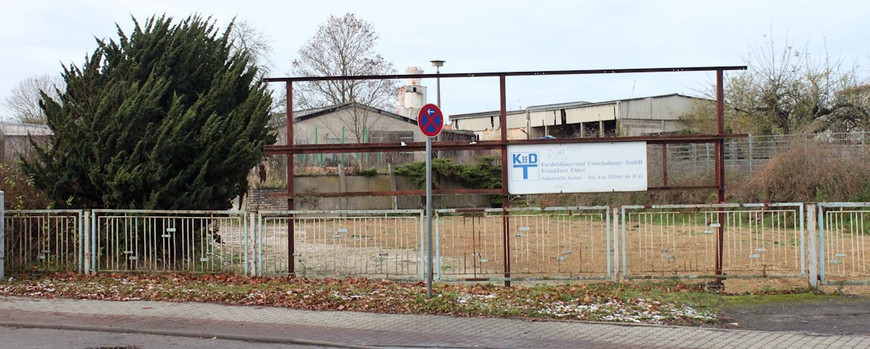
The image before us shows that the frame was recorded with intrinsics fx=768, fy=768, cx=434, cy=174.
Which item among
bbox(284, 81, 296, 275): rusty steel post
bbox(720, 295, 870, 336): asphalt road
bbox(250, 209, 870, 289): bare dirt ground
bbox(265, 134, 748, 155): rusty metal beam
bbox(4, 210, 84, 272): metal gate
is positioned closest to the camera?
bbox(720, 295, 870, 336): asphalt road

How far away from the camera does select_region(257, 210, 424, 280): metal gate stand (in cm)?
1230

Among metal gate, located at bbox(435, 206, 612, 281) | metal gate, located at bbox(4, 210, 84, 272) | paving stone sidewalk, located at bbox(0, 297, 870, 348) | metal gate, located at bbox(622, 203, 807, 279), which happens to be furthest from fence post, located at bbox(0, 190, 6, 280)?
metal gate, located at bbox(622, 203, 807, 279)

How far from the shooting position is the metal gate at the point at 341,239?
1230cm

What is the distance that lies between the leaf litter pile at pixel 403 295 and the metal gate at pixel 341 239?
0.38m

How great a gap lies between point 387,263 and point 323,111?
28.3 metres

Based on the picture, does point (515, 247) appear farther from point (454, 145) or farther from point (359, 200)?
point (359, 200)

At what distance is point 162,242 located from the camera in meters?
13.5

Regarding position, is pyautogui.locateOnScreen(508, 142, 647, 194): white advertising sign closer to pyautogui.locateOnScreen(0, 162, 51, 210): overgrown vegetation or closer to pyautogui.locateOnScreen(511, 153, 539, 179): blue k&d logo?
pyautogui.locateOnScreen(511, 153, 539, 179): blue k&d logo

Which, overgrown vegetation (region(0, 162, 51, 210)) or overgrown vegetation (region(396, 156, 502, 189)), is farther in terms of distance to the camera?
overgrown vegetation (region(396, 156, 502, 189))

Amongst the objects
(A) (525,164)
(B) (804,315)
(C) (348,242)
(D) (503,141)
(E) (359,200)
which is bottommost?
(B) (804,315)

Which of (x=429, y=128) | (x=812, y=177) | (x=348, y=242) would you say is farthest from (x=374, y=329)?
(x=812, y=177)

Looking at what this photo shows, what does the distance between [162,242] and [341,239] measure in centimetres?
345

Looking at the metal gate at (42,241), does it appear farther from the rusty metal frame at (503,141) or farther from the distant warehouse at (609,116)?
the distant warehouse at (609,116)

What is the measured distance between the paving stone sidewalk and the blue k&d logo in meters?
3.54
